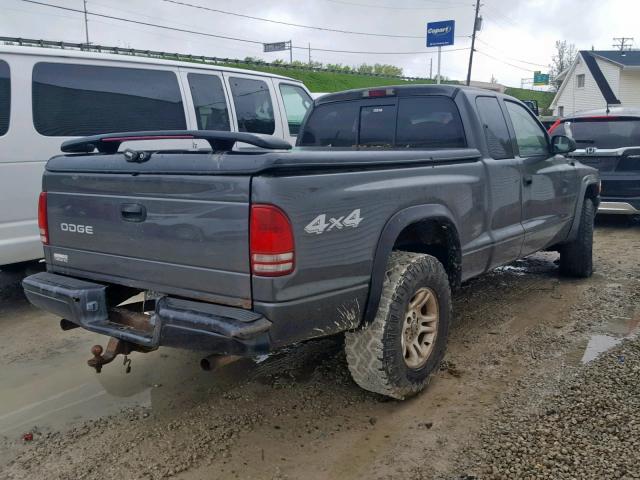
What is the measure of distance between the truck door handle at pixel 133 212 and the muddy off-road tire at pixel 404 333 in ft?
4.15

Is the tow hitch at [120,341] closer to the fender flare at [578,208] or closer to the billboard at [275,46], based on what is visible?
the fender flare at [578,208]

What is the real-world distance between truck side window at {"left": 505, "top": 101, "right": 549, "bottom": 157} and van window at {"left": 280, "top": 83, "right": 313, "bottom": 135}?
3.03m

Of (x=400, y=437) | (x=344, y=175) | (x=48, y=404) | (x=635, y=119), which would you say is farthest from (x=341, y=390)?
(x=635, y=119)

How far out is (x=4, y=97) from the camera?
479 centimetres

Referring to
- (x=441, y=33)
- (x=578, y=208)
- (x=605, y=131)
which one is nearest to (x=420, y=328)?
(x=578, y=208)

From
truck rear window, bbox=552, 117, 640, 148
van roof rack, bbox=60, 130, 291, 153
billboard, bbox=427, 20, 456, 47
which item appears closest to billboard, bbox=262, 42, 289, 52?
billboard, bbox=427, 20, 456, 47

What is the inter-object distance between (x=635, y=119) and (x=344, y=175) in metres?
7.52

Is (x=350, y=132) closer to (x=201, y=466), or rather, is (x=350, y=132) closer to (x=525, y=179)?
(x=525, y=179)

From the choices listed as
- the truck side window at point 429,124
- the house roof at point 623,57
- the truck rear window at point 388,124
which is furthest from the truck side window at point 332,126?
the house roof at point 623,57

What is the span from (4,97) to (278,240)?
3.51 meters

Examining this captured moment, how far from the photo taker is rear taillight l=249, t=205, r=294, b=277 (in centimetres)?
252

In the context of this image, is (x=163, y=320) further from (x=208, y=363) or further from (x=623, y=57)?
(x=623, y=57)

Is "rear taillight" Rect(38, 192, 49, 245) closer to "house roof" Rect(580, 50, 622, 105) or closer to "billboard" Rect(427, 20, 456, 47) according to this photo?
"billboard" Rect(427, 20, 456, 47)

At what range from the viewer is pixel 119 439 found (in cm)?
307
